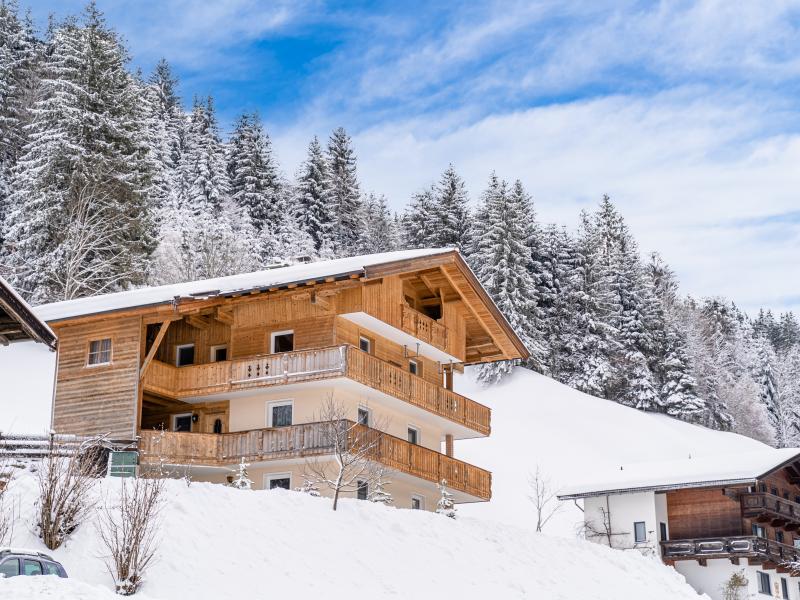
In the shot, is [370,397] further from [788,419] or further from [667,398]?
[788,419]

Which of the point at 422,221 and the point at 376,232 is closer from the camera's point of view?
the point at 422,221

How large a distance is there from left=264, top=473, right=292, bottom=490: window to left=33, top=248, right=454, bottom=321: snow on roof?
5730 mm

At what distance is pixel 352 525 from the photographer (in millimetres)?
25562

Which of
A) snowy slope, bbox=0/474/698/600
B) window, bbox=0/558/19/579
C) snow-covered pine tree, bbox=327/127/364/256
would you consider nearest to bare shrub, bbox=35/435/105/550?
snowy slope, bbox=0/474/698/600

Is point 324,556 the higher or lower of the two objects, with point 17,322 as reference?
lower

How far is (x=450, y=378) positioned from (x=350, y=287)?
346 inches

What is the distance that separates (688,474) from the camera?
43.9m

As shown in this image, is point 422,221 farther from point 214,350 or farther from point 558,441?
point 214,350

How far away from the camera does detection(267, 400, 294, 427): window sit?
116 ft

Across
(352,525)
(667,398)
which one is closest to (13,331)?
(352,525)

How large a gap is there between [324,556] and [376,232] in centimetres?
6508

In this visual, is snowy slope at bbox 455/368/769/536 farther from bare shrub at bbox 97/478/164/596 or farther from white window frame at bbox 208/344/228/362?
bare shrub at bbox 97/478/164/596

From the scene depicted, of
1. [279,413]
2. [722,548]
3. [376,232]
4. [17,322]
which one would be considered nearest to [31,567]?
[17,322]

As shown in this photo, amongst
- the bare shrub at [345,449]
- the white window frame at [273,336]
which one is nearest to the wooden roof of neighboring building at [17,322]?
the bare shrub at [345,449]
